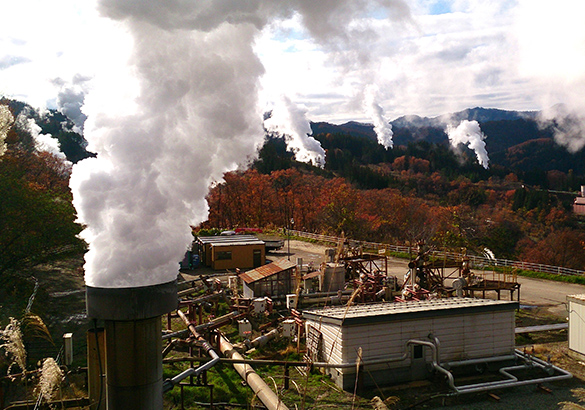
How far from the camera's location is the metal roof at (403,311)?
12.8 m

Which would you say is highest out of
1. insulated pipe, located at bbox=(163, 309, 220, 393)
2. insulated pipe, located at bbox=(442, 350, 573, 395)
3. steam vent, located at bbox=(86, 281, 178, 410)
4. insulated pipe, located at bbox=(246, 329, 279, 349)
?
steam vent, located at bbox=(86, 281, 178, 410)

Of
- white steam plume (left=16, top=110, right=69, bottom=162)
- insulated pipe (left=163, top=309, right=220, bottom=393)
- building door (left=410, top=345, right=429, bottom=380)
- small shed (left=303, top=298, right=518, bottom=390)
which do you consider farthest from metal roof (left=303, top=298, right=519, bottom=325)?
white steam plume (left=16, top=110, right=69, bottom=162)

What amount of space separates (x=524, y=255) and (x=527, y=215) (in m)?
25.6

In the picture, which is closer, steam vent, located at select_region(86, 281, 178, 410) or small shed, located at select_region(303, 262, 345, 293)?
steam vent, located at select_region(86, 281, 178, 410)

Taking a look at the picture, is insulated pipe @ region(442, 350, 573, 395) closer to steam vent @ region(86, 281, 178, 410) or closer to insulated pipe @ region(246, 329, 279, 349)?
insulated pipe @ region(246, 329, 279, 349)

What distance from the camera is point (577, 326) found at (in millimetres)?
15125

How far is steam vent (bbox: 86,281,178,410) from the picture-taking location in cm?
662

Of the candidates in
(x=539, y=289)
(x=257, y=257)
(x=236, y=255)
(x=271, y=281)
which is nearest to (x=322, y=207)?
(x=257, y=257)

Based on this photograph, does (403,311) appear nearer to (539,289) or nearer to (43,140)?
(539,289)

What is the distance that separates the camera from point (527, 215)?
73.6 meters

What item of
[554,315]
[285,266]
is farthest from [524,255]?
[285,266]

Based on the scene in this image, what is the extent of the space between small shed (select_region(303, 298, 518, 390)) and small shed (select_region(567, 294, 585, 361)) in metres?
2.44

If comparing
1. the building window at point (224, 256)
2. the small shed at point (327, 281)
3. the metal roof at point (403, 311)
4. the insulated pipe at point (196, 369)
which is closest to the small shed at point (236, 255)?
the building window at point (224, 256)

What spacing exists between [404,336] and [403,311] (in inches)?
26.9
